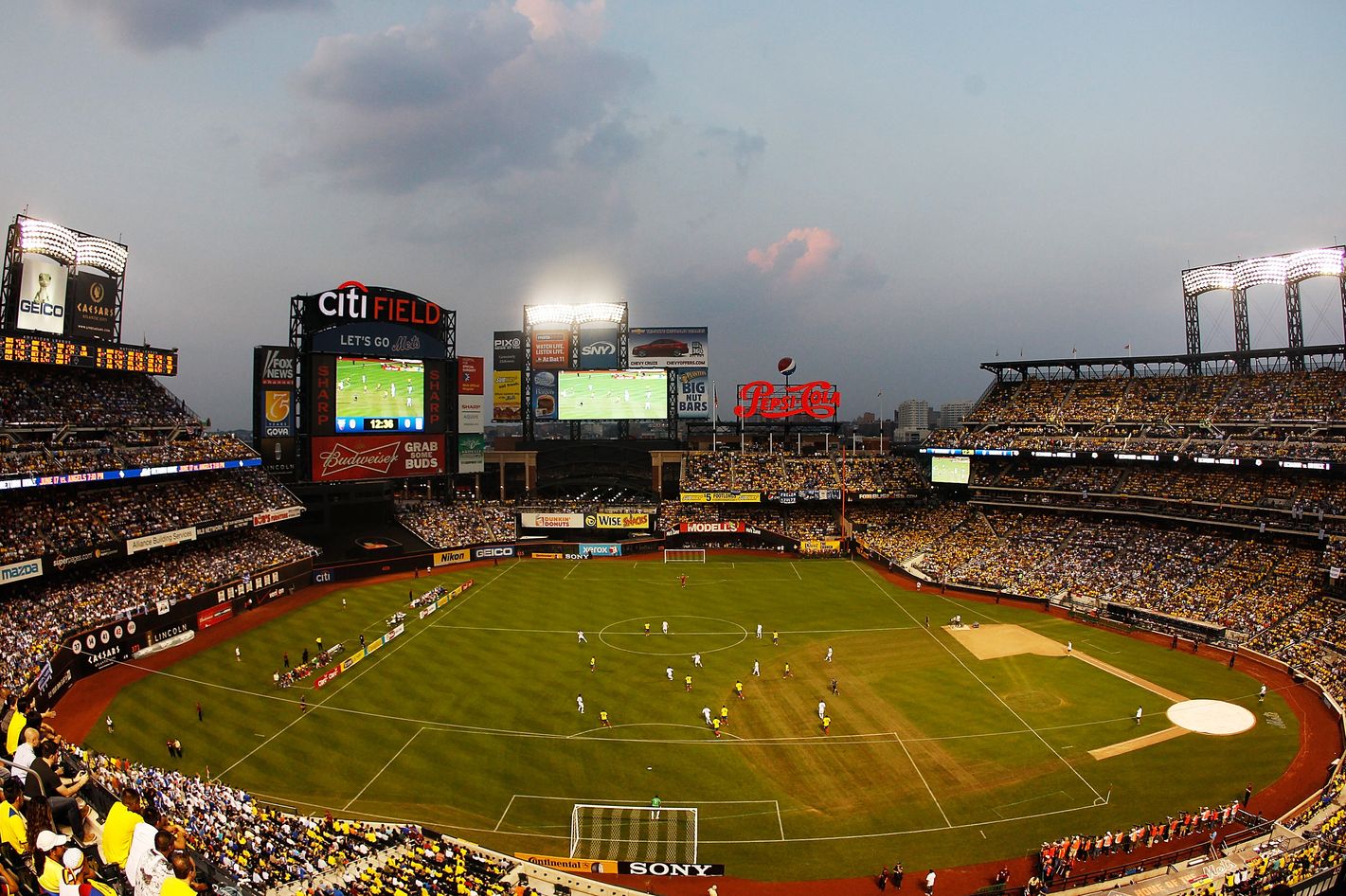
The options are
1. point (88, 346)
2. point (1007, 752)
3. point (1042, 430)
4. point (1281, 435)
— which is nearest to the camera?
point (1007, 752)

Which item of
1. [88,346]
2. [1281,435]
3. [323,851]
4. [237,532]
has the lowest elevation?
[323,851]

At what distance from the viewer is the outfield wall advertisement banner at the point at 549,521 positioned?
244ft

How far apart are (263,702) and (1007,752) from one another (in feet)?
110

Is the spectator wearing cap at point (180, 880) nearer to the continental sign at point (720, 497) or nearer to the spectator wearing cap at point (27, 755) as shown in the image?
the spectator wearing cap at point (27, 755)

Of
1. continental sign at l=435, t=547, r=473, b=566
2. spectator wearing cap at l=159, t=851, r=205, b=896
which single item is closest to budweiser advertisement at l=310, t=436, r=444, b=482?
continental sign at l=435, t=547, r=473, b=566

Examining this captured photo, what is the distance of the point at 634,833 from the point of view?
2547 centimetres

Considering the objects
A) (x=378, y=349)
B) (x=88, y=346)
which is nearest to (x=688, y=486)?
(x=378, y=349)

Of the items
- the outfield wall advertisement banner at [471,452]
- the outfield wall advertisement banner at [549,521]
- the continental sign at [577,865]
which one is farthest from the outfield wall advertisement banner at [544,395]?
the continental sign at [577,865]

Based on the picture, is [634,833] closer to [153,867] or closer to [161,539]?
[153,867]

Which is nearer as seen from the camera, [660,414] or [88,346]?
[88,346]

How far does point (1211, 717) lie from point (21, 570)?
58.1 meters

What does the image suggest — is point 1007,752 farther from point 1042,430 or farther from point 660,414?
point 660,414

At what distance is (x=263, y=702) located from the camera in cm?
3559

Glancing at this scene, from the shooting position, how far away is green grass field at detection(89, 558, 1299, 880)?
26328mm
